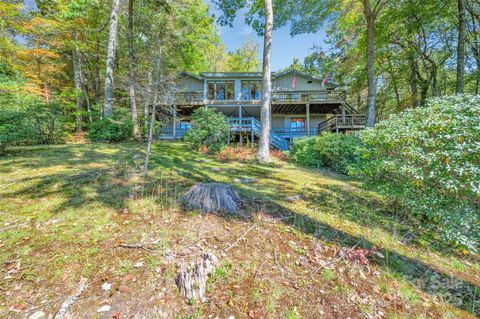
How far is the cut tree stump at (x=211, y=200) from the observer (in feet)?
11.9

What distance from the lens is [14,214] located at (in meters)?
3.12

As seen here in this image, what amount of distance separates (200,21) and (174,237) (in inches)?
767

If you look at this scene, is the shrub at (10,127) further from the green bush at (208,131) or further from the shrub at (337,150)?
the shrub at (337,150)

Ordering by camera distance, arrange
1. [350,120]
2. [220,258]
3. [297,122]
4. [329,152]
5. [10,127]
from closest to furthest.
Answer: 1. [220,258]
2. [10,127]
3. [329,152]
4. [350,120]
5. [297,122]

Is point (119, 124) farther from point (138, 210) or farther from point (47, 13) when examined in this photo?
point (47, 13)

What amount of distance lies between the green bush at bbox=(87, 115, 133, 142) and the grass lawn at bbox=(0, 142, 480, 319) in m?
6.77

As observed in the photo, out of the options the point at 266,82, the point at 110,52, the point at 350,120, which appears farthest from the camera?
the point at 350,120

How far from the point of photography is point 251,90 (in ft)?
56.7

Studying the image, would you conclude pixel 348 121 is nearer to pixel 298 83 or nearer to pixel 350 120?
pixel 350 120

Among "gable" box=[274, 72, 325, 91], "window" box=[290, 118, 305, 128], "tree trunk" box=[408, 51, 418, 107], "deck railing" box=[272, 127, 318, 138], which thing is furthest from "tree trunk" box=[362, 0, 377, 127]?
"tree trunk" box=[408, 51, 418, 107]

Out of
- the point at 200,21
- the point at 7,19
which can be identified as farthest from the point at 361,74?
the point at 7,19

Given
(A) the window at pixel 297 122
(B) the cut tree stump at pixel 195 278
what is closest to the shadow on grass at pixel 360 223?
(B) the cut tree stump at pixel 195 278

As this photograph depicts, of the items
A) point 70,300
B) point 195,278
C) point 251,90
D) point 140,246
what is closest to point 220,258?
point 195,278

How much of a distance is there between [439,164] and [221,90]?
54.5 ft
